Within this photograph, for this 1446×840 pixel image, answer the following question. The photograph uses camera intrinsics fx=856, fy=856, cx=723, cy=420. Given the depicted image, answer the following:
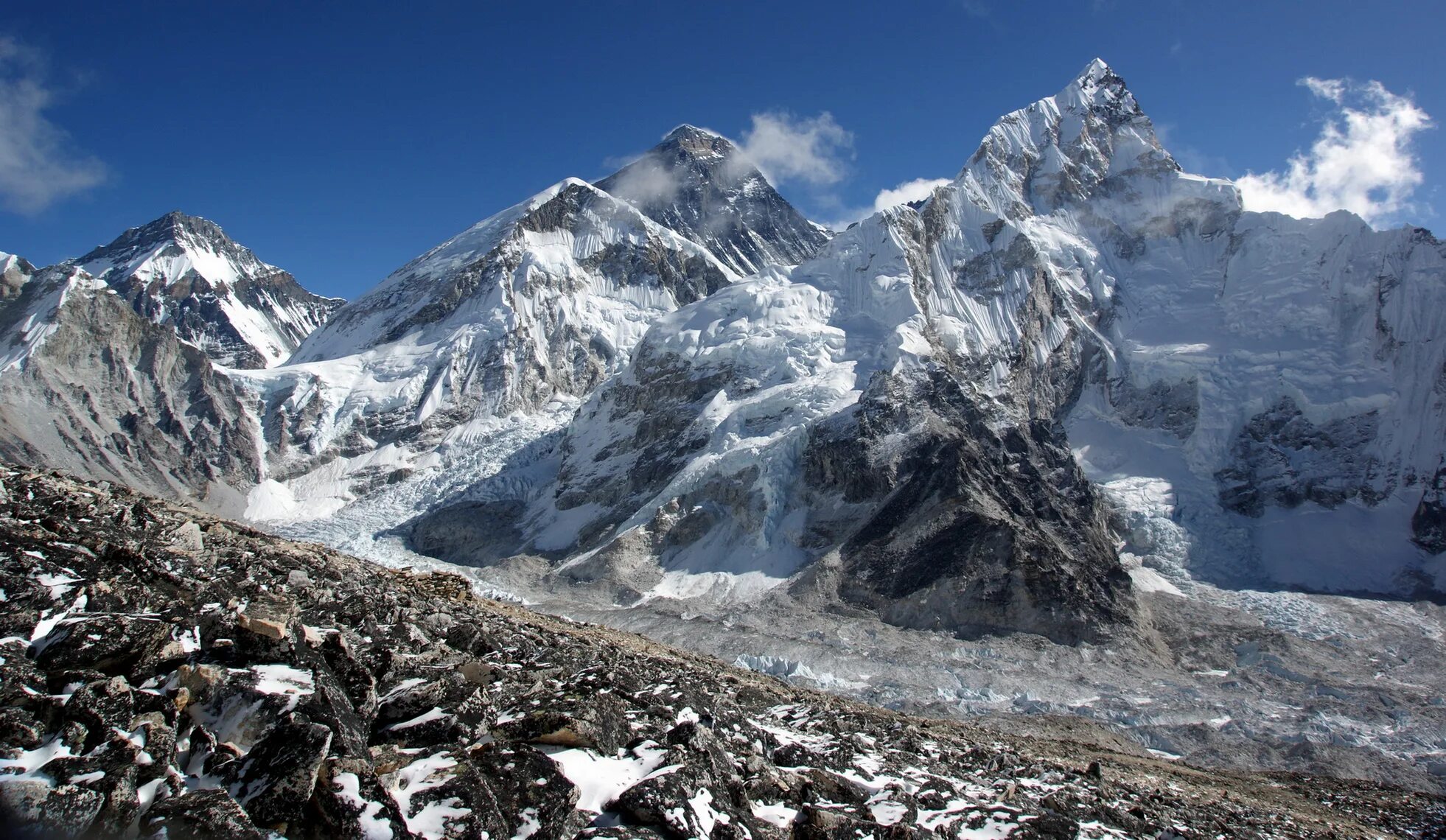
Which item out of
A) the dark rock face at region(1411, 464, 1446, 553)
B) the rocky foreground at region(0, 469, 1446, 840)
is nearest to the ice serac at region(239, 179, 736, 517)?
the rocky foreground at region(0, 469, 1446, 840)

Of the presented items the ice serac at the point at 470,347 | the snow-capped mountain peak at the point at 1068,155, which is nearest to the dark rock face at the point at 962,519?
the ice serac at the point at 470,347

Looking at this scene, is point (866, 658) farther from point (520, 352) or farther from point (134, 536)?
point (520, 352)

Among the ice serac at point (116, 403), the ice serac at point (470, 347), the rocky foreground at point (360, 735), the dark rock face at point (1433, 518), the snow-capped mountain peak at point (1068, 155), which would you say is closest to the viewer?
the rocky foreground at point (360, 735)

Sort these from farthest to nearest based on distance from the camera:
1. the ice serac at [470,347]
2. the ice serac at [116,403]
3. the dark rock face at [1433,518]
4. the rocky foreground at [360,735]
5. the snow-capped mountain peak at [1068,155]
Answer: the snow-capped mountain peak at [1068,155] → the ice serac at [470,347] → the ice serac at [116,403] → the dark rock face at [1433,518] → the rocky foreground at [360,735]

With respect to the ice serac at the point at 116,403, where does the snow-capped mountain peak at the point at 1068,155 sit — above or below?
above

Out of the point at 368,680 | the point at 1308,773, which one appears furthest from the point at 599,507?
the point at 368,680

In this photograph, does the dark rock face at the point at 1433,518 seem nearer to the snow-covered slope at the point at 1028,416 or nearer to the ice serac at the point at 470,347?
the snow-covered slope at the point at 1028,416

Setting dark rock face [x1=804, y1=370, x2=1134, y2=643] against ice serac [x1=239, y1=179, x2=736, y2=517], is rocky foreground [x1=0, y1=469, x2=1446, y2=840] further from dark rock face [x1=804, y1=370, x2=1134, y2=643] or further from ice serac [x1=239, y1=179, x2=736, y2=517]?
ice serac [x1=239, y1=179, x2=736, y2=517]

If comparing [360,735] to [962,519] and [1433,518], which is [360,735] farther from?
[1433,518]
